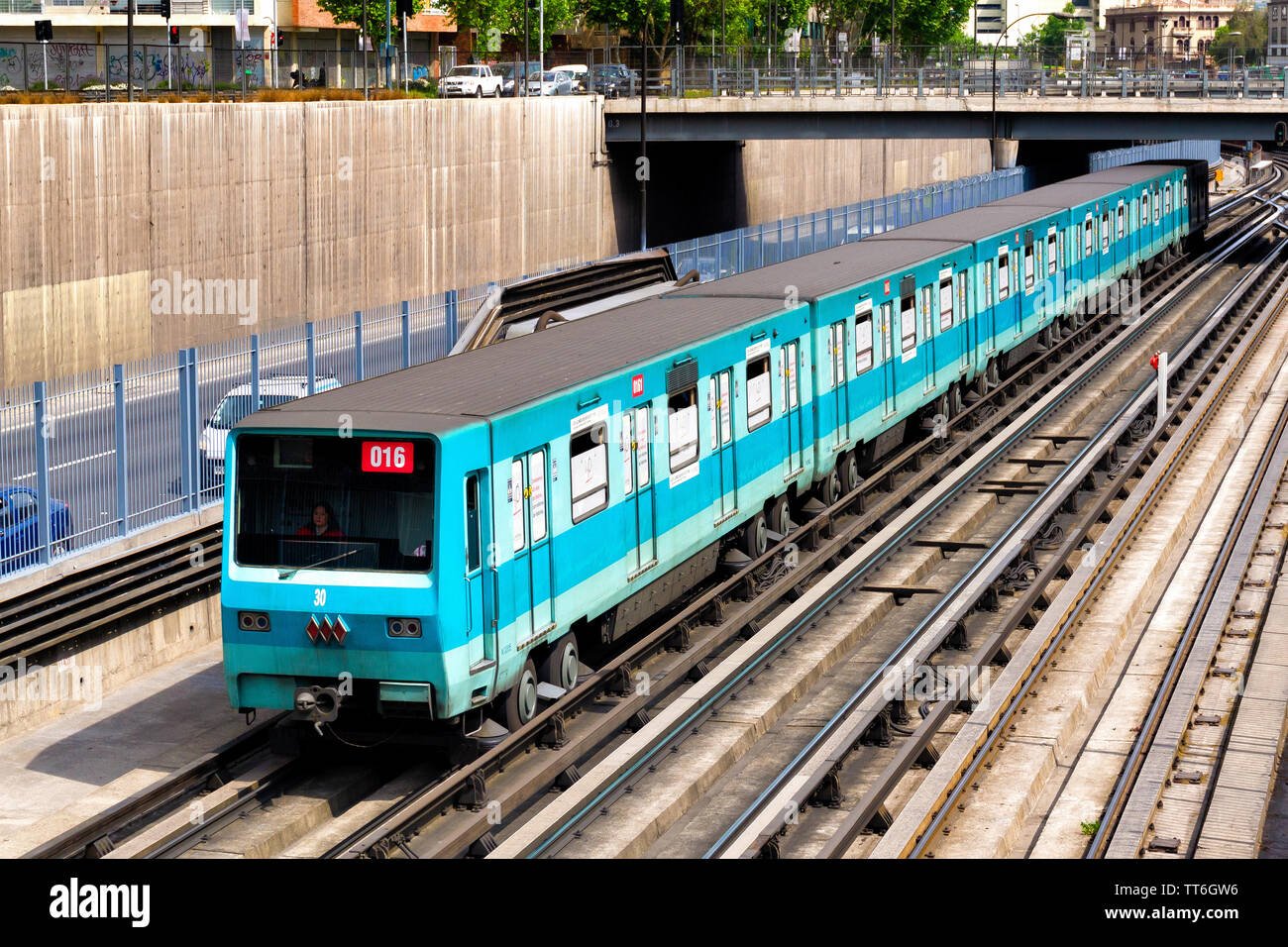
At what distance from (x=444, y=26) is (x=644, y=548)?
84114mm

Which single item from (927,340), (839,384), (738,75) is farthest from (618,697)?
(738,75)

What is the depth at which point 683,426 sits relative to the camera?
53.9ft

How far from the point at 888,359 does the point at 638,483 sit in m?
8.70

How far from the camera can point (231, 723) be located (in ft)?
50.0

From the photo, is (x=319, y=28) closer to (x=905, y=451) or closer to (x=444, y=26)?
(x=444, y=26)

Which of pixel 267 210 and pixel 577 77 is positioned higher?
pixel 577 77

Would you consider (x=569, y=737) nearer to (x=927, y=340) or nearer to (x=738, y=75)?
(x=927, y=340)

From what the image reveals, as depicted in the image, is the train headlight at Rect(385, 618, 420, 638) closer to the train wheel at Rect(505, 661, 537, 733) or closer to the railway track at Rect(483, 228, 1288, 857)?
the train wheel at Rect(505, 661, 537, 733)

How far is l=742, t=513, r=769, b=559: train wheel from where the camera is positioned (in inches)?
744

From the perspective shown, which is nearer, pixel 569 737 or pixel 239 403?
pixel 569 737

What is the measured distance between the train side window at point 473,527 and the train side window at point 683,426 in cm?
379

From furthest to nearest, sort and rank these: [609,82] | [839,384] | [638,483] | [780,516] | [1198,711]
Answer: [609,82] → [839,384] → [780,516] → [638,483] → [1198,711]
